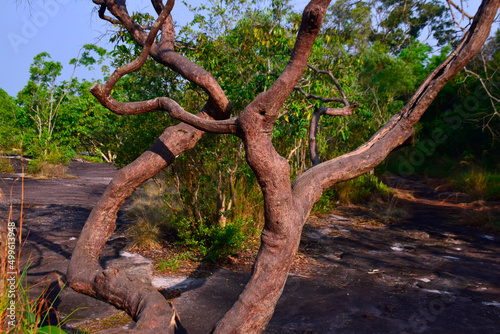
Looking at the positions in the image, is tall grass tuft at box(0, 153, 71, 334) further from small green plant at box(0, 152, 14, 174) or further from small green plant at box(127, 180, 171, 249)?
small green plant at box(0, 152, 14, 174)

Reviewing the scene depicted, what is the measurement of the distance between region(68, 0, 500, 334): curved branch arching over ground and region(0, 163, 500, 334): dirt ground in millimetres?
724

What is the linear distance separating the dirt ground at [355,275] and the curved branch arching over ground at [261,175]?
724 mm

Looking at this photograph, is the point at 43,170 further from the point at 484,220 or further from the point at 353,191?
the point at 484,220

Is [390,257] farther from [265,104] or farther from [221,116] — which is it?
[265,104]

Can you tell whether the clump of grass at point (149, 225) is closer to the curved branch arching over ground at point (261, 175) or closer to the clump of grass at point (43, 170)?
the curved branch arching over ground at point (261, 175)

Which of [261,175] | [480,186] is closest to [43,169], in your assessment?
[261,175]

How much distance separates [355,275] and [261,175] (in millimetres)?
3746

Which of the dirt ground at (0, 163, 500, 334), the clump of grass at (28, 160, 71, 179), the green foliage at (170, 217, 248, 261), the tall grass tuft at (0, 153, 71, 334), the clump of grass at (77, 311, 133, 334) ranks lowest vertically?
the clump of grass at (77, 311, 133, 334)

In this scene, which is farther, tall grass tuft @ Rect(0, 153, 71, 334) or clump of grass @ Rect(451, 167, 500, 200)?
clump of grass @ Rect(451, 167, 500, 200)

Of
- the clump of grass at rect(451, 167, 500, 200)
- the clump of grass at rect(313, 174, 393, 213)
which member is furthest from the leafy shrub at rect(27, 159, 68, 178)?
the clump of grass at rect(451, 167, 500, 200)

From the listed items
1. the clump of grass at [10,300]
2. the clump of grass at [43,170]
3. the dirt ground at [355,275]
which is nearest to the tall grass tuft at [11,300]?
the clump of grass at [10,300]

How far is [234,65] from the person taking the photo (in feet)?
19.0

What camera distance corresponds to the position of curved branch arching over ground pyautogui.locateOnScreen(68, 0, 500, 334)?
279 centimetres

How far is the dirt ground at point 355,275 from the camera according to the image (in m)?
4.23
